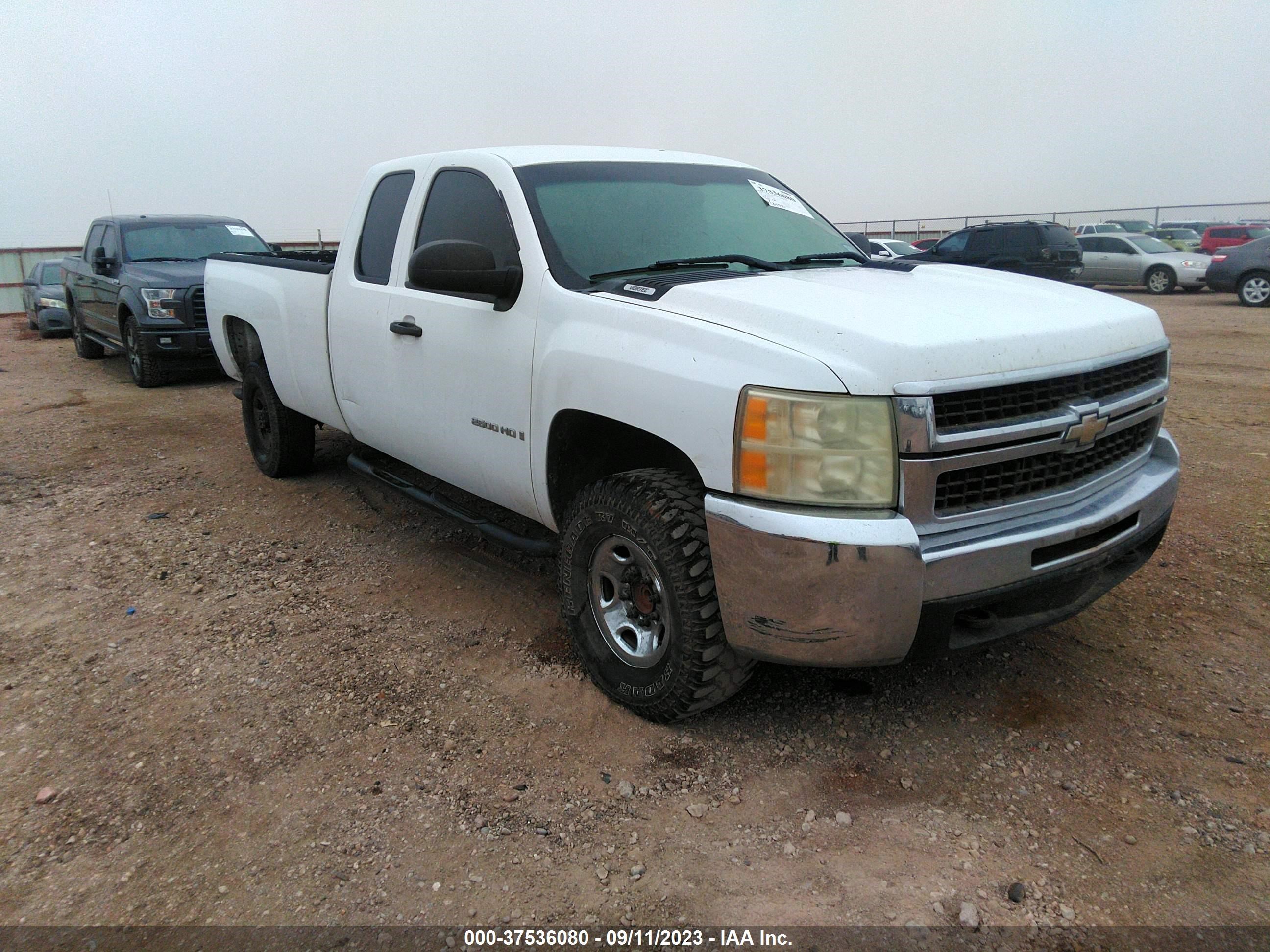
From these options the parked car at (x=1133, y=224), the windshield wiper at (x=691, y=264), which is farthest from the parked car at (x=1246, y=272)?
the windshield wiper at (x=691, y=264)

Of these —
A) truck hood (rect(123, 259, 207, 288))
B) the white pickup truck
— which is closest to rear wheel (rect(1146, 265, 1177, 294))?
the white pickup truck

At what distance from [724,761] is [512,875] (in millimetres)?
795

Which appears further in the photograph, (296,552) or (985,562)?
(296,552)

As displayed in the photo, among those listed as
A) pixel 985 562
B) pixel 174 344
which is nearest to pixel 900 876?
pixel 985 562

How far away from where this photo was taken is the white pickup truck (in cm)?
245

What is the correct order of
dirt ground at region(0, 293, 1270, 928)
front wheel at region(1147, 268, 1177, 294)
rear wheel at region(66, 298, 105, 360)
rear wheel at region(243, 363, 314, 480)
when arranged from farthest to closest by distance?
front wheel at region(1147, 268, 1177, 294), rear wheel at region(66, 298, 105, 360), rear wheel at region(243, 363, 314, 480), dirt ground at region(0, 293, 1270, 928)

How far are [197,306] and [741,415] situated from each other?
898cm

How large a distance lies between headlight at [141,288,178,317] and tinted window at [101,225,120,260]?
51.9 inches

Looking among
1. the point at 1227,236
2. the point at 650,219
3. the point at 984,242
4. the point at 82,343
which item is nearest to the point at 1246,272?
the point at 984,242

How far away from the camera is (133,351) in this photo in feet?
32.9

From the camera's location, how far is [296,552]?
4805 millimetres

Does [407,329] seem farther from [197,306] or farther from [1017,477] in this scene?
[197,306]

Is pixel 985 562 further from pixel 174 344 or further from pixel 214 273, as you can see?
pixel 174 344

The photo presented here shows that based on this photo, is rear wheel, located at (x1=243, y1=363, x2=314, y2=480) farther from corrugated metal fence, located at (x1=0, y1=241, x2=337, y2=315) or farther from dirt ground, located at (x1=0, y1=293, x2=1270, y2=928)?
corrugated metal fence, located at (x1=0, y1=241, x2=337, y2=315)
